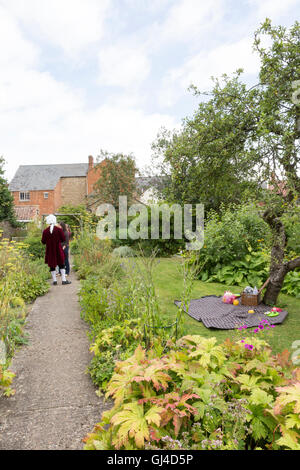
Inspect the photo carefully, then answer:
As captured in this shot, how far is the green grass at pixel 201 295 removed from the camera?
4484 mm

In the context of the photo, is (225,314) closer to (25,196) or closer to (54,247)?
(54,247)

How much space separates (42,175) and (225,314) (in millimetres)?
37372

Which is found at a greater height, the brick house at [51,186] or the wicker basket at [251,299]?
the brick house at [51,186]

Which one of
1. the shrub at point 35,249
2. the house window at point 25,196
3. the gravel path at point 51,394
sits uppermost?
the house window at point 25,196

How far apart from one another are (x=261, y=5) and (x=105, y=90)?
153 inches

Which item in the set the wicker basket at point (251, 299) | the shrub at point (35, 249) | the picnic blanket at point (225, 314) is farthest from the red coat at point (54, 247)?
the wicker basket at point (251, 299)

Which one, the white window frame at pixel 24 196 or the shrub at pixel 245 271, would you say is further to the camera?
the white window frame at pixel 24 196

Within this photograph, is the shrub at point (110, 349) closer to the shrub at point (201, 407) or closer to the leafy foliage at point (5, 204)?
the shrub at point (201, 407)

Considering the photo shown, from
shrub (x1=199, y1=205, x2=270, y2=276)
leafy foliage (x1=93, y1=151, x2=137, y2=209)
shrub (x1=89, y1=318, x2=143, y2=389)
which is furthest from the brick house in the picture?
shrub (x1=89, y1=318, x2=143, y2=389)

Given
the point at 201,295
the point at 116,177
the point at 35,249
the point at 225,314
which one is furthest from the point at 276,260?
the point at 116,177

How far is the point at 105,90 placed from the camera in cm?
732

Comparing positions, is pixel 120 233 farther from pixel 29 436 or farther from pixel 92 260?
pixel 29 436

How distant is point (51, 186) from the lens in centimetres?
3684
